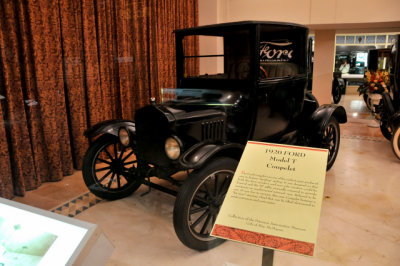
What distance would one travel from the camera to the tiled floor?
178 cm

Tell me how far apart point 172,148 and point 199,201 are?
1.20ft

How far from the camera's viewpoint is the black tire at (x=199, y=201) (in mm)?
1721

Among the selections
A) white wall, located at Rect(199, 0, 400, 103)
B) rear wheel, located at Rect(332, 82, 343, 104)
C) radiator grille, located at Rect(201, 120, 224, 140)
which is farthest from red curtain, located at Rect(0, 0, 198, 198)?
rear wheel, located at Rect(332, 82, 343, 104)

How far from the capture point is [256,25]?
217 cm

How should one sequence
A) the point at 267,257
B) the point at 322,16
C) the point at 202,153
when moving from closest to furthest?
the point at 267,257 → the point at 202,153 → the point at 322,16

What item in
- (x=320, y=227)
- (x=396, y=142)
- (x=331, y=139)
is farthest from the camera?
(x=396, y=142)

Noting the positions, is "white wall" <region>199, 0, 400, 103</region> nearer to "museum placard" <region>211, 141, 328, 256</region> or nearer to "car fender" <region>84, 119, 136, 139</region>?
"car fender" <region>84, 119, 136, 139</region>

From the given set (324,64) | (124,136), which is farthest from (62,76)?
(324,64)

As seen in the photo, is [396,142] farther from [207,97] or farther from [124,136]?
[124,136]

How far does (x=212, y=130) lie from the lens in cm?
213

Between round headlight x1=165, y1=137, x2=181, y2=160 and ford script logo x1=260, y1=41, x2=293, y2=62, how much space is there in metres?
1.38

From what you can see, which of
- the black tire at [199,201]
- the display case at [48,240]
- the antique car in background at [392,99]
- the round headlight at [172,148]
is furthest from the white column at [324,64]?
the display case at [48,240]

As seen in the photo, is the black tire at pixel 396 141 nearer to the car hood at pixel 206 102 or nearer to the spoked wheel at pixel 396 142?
the spoked wheel at pixel 396 142

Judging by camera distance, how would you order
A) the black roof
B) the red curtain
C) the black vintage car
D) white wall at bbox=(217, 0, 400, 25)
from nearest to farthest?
the black vintage car
the black roof
the red curtain
white wall at bbox=(217, 0, 400, 25)
